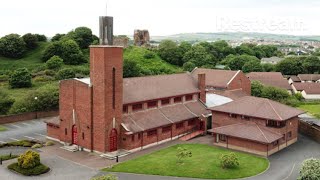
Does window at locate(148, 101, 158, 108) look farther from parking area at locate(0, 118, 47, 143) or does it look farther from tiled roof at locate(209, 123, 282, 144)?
parking area at locate(0, 118, 47, 143)

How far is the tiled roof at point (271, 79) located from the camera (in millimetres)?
97312

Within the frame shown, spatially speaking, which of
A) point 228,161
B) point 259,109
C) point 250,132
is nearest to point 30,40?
point 259,109

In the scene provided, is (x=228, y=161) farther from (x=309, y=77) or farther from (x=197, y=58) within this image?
(x=309, y=77)

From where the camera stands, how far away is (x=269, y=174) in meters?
35.6

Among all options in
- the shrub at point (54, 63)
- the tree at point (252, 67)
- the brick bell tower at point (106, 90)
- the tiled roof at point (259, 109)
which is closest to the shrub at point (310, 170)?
the tiled roof at point (259, 109)

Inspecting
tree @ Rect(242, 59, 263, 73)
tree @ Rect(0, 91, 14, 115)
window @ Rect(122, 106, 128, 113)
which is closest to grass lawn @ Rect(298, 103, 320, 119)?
window @ Rect(122, 106, 128, 113)

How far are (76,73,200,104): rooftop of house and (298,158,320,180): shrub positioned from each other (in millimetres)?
20235

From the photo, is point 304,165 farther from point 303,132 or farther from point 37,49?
point 37,49

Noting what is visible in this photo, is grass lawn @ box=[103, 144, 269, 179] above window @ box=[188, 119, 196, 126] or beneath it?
beneath

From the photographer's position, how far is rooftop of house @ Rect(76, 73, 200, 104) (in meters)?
45.8

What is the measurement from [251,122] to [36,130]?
2863 centimetres

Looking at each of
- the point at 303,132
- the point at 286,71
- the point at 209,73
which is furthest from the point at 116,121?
the point at 286,71

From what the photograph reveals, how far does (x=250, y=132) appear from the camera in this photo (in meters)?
42.9

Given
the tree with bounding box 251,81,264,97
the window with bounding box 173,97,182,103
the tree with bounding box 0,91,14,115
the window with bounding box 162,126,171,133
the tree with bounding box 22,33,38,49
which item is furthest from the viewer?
the tree with bounding box 22,33,38,49
